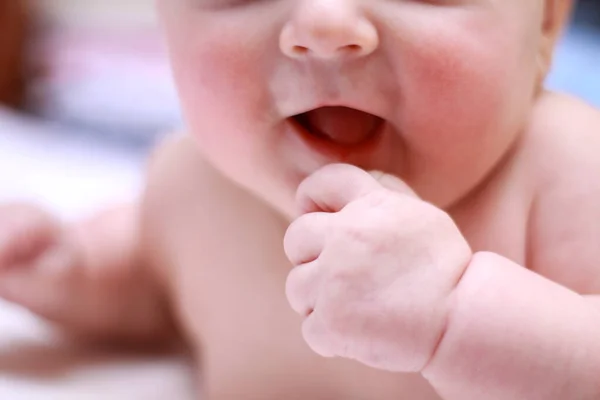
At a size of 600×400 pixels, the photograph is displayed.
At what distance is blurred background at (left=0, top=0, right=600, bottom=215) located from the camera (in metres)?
1.06

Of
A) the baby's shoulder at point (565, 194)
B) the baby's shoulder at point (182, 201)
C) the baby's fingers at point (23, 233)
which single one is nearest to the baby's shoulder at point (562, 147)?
the baby's shoulder at point (565, 194)

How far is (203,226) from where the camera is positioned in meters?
0.69

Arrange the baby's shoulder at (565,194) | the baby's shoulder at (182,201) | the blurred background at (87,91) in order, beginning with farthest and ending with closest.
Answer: the blurred background at (87,91) → the baby's shoulder at (182,201) → the baby's shoulder at (565,194)

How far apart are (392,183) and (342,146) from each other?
0.04 metres

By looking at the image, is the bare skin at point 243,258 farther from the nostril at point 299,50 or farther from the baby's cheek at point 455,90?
the nostril at point 299,50

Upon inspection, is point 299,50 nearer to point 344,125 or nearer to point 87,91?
point 344,125

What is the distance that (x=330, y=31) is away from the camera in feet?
1.43

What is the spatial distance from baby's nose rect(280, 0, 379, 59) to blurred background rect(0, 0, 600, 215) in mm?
514

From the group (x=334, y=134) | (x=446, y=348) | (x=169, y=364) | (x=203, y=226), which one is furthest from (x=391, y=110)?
(x=169, y=364)

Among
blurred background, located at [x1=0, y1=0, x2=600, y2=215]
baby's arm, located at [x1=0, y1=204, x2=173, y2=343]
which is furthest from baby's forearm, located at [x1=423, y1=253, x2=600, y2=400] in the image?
blurred background, located at [x1=0, y1=0, x2=600, y2=215]

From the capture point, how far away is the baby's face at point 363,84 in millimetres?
463

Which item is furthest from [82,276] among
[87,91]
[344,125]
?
[87,91]

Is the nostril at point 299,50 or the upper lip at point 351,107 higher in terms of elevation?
the nostril at point 299,50

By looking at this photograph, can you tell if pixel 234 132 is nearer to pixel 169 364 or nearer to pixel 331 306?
pixel 331 306
